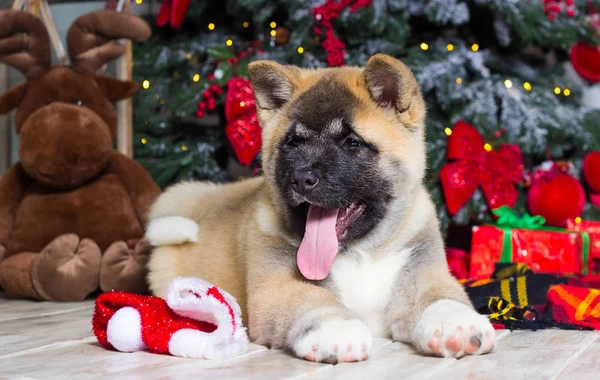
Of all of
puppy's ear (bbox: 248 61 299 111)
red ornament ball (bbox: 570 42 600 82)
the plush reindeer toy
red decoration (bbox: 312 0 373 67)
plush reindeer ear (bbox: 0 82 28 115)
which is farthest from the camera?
red ornament ball (bbox: 570 42 600 82)

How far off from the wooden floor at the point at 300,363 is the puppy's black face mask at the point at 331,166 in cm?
41

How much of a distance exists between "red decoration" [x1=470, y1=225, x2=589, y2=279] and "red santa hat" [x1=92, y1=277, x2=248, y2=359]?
7.37 ft

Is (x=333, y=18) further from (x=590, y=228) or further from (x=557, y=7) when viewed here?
(x=590, y=228)

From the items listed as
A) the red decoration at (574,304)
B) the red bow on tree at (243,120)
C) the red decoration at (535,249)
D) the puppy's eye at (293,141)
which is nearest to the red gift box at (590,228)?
the red decoration at (535,249)

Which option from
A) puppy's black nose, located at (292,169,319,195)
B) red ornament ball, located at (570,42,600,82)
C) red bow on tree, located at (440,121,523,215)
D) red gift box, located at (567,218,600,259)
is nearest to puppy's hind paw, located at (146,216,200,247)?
puppy's black nose, located at (292,169,319,195)

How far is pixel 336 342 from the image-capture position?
1819 mm

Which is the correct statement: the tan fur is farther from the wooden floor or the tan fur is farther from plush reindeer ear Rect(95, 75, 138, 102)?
plush reindeer ear Rect(95, 75, 138, 102)

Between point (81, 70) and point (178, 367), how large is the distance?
2.04m

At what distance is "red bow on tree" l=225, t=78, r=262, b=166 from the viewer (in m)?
3.97

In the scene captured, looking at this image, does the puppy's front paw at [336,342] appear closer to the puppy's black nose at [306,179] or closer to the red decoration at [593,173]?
the puppy's black nose at [306,179]

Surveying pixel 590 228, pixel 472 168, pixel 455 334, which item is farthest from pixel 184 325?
pixel 590 228

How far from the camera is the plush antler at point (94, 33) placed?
11.2 ft

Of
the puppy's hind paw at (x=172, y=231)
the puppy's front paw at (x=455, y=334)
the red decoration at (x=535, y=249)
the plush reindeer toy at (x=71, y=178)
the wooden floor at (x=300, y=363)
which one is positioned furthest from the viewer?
Answer: the red decoration at (x=535, y=249)

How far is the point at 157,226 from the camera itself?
2.81 meters
